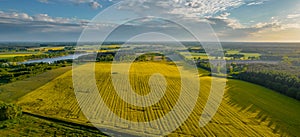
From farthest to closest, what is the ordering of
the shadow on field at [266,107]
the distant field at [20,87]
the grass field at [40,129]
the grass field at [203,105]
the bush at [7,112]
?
the distant field at [20,87] < the shadow on field at [266,107] < the bush at [7,112] < the grass field at [203,105] < the grass field at [40,129]

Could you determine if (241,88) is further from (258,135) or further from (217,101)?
(258,135)

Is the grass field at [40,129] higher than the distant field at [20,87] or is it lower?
lower

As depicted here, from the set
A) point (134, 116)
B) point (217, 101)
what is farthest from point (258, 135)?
point (134, 116)

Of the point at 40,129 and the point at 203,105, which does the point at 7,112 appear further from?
the point at 203,105

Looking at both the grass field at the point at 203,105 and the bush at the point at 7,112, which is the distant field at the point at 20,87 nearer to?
the grass field at the point at 203,105

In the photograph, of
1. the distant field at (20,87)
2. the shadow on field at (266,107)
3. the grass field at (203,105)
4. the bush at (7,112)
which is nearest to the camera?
the grass field at (203,105)

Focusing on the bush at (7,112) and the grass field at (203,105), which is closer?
the grass field at (203,105)

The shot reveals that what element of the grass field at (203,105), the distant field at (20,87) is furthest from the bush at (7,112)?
the distant field at (20,87)

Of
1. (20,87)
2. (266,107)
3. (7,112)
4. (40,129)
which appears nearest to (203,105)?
(266,107)
